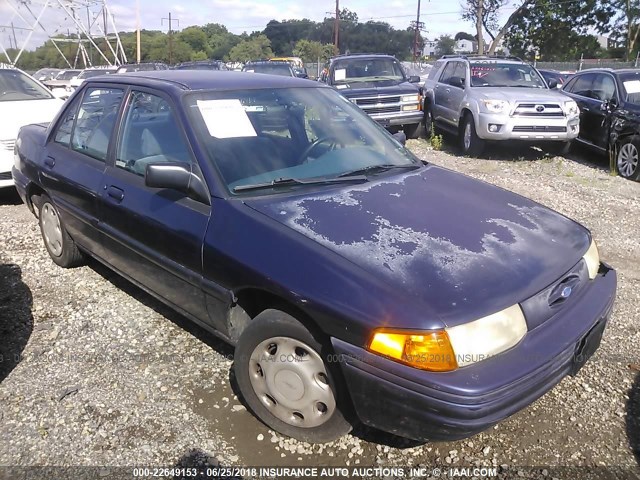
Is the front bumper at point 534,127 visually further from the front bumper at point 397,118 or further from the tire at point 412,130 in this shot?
the tire at point 412,130

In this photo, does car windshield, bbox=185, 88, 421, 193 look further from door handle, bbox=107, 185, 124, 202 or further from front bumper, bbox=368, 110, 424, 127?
front bumper, bbox=368, 110, 424, 127

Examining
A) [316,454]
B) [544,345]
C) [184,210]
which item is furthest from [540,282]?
[184,210]

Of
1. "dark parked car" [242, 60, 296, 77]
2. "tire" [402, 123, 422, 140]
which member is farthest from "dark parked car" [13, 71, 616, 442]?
"dark parked car" [242, 60, 296, 77]

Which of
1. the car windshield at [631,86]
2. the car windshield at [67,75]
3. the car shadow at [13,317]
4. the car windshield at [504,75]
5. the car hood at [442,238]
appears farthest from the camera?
the car windshield at [67,75]

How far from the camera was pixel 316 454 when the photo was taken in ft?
8.53

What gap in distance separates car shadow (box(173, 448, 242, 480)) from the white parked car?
5160mm

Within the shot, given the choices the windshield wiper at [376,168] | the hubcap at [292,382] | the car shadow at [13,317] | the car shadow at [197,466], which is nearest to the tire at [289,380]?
the hubcap at [292,382]

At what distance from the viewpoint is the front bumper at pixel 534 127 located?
8.96m

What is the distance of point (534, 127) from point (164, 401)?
7904mm

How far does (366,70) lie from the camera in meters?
11.9

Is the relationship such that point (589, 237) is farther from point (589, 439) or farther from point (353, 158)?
point (353, 158)

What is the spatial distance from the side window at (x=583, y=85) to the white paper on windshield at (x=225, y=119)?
332 inches

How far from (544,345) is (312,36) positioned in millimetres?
85543

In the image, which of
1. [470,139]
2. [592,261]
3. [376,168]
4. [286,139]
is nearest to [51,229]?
[286,139]
